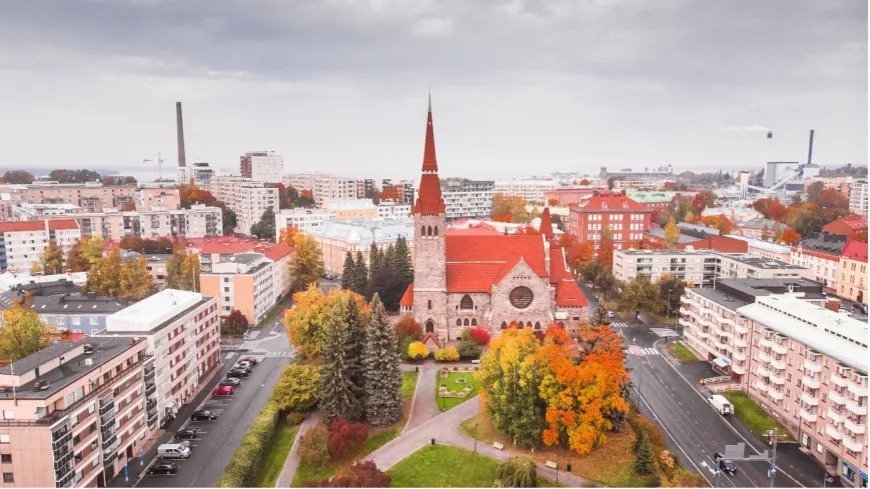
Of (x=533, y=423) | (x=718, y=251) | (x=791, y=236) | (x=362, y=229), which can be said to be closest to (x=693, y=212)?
(x=791, y=236)

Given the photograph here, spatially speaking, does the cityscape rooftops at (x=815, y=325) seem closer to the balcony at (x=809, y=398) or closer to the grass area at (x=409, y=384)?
the balcony at (x=809, y=398)

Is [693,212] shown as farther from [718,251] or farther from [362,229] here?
[362,229]

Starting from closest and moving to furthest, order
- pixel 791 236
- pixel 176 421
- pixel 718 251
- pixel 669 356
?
pixel 176 421
pixel 669 356
pixel 718 251
pixel 791 236

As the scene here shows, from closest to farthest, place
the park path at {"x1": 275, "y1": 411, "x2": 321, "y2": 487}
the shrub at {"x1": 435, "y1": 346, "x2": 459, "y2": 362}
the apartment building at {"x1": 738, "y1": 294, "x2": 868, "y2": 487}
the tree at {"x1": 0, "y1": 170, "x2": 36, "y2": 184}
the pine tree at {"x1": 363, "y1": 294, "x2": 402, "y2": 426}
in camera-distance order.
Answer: the apartment building at {"x1": 738, "y1": 294, "x2": 868, "y2": 487} < the park path at {"x1": 275, "y1": 411, "x2": 321, "y2": 487} < the pine tree at {"x1": 363, "y1": 294, "x2": 402, "y2": 426} < the shrub at {"x1": 435, "y1": 346, "x2": 459, "y2": 362} < the tree at {"x1": 0, "y1": 170, "x2": 36, "y2": 184}

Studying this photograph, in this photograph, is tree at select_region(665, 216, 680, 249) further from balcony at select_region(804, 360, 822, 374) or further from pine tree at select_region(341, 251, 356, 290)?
balcony at select_region(804, 360, 822, 374)

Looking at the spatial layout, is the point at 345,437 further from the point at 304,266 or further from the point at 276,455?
the point at 304,266

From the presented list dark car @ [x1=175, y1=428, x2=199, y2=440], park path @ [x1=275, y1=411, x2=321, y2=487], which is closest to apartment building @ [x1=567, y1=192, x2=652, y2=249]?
park path @ [x1=275, y1=411, x2=321, y2=487]

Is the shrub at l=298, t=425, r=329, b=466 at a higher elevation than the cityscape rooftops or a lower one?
lower
